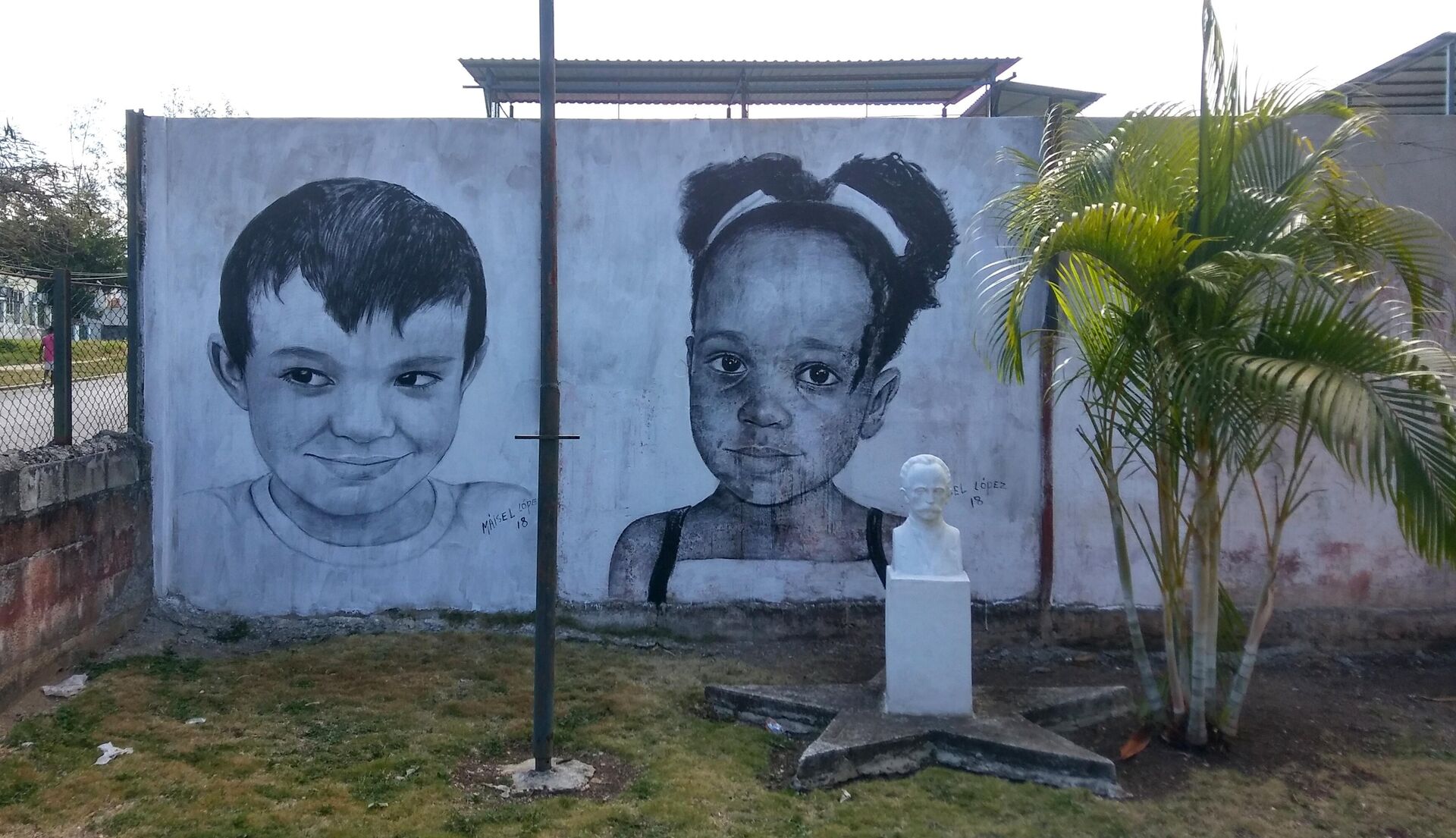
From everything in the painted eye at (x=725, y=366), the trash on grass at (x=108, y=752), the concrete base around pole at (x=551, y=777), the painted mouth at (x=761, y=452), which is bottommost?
the concrete base around pole at (x=551, y=777)

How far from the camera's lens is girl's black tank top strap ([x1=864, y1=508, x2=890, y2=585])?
684cm

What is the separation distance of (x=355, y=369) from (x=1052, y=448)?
14.9 feet

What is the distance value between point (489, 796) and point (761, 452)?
10.1 feet

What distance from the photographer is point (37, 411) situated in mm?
6234

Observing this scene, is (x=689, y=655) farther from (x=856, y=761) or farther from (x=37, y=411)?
(x=37, y=411)

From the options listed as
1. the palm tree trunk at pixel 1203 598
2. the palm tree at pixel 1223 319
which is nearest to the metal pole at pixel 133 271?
the palm tree at pixel 1223 319

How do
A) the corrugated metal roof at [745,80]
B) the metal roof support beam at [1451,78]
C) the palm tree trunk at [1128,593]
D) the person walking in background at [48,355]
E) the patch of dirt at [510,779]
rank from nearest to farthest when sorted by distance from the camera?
the patch of dirt at [510,779] → the palm tree trunk at [1128,593] → the person walking in background at [48,355] → the metal roof support beam at [1451,78] → the corrugated metal roof at [745,80]

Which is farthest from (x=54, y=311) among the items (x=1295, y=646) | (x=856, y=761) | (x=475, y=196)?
(x=1295, y=646)

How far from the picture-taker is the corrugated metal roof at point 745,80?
27.2 feet

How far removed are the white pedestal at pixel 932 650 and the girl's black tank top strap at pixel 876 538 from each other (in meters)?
1.64

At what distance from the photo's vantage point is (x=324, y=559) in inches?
272

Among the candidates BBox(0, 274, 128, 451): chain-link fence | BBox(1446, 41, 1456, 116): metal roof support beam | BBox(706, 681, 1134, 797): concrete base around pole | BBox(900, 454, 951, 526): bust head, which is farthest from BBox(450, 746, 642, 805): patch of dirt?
BBox(1446, 41, 1456, 116): metal roof support beam

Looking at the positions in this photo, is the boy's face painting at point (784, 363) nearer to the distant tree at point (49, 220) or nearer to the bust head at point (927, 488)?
the bust head at point (927, 488)

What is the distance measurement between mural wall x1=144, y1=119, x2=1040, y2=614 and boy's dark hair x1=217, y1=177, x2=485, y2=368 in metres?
0.02
